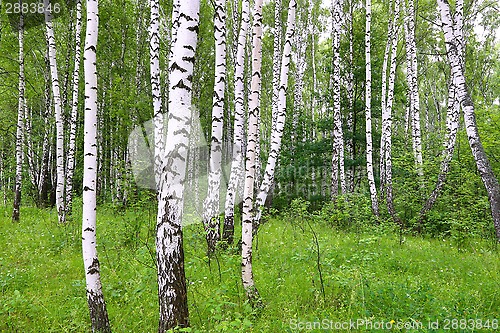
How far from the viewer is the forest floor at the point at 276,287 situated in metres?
4.02

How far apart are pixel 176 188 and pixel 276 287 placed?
2.64 meters

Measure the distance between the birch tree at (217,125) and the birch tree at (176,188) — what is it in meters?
3.27

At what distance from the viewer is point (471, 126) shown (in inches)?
256

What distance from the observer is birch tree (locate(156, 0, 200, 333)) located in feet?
11.3

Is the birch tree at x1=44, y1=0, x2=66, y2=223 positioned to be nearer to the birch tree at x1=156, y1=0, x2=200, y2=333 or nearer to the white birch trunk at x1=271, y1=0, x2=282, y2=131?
the white birch trunk at x1=271, y1=0, x2=282, y2=131

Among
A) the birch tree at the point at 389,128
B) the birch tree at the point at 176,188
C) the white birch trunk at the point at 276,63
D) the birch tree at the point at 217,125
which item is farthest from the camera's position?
the white birch trunk at the point at 276,63

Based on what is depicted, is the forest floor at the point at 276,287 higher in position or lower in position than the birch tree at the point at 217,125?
lower

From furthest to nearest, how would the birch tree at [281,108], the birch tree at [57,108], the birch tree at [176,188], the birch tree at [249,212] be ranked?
the birch tree at [57,108], the birch tree at [281,108], the birch tree at [249,212], the birch tree at [176,188]

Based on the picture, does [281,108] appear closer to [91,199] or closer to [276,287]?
[276,287]

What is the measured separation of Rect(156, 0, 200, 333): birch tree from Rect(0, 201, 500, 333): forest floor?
0.44m

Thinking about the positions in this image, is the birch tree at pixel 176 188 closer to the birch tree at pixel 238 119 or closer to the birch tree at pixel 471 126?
the birch tree at pixel 238 119

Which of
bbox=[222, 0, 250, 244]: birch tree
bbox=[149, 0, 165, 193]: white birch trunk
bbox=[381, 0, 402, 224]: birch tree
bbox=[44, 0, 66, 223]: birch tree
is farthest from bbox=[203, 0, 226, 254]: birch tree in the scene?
bbox=[381, 0, 402, 224]: birch tree

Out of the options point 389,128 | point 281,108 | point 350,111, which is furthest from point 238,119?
point 350,111

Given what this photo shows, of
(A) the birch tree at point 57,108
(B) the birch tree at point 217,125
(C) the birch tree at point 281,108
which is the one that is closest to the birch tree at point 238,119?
(B) the birch tree at point 217,125
